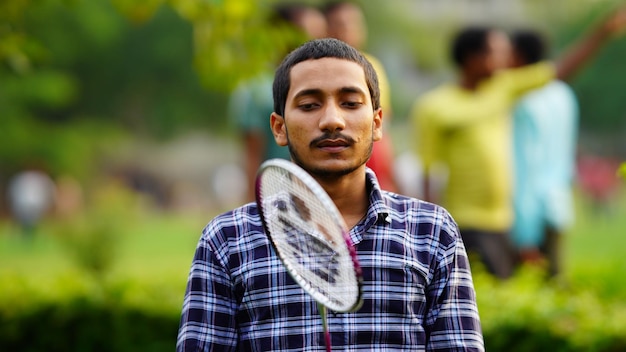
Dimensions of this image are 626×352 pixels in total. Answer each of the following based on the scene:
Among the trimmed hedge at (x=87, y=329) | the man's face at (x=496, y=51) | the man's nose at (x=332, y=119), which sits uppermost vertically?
the man's face at (x=496, y=51)

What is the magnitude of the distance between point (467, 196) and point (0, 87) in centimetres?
2357

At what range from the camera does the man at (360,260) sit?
8.07 ft

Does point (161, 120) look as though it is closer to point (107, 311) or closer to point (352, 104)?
point (107, 311)

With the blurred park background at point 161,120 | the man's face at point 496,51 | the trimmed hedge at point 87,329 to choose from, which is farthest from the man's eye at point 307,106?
the blurred park background at point 161,120

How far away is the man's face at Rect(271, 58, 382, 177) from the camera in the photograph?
2457mm

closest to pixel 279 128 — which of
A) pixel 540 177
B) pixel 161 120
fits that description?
pixel 540 177

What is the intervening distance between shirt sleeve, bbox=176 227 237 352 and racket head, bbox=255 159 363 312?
0.55 feet

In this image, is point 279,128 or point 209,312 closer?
point 209,312

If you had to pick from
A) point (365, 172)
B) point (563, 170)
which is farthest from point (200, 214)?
point (365, 172)

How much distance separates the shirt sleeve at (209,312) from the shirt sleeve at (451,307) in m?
0.40

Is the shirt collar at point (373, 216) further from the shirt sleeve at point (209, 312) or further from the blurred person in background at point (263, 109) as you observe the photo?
the blurred person in background at point (263, 109)

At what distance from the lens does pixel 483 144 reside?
24.3 ft

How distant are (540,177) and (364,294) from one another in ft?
19.8

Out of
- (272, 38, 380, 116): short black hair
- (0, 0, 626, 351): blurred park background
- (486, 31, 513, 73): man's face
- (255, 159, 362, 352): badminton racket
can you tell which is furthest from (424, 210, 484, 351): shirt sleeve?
(0, 0, 626, 351): blurred park background
